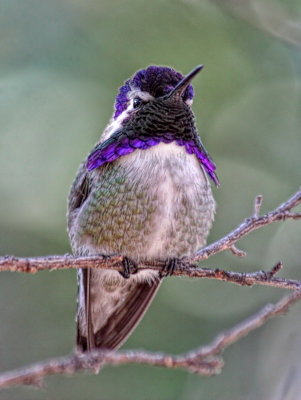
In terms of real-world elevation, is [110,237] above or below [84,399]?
above

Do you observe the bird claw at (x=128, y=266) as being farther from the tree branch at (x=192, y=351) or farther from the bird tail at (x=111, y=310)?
the bird tail at (x=111, y=310)

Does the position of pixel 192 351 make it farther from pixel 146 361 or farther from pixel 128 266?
pixel 128 266

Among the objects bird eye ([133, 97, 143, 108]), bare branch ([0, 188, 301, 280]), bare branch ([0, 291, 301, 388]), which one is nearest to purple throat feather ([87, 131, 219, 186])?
bird eye ([133, 97, 143, 108])

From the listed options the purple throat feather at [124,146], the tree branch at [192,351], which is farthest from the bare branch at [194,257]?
the purple throat feather at [124,146]

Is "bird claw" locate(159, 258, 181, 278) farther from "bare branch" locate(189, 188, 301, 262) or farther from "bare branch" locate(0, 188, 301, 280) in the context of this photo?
"bare branch" locate(189, 188, 301, 262)

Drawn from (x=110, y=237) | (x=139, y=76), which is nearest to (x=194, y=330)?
(x=110, y=237)

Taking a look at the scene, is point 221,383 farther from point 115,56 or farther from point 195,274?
point 115,56
